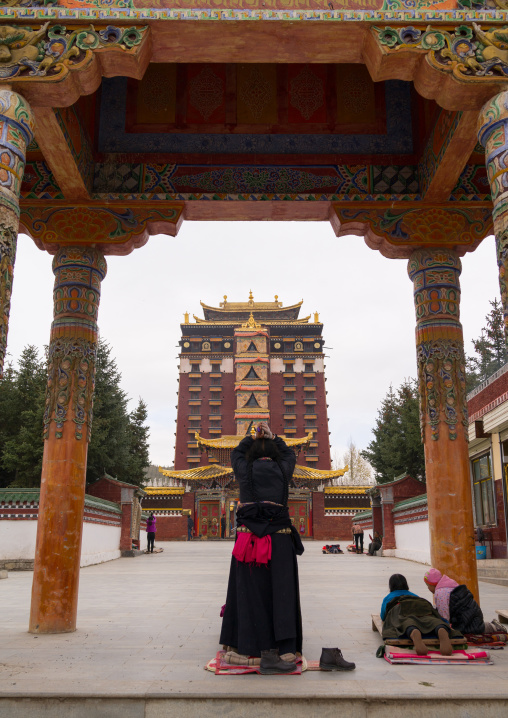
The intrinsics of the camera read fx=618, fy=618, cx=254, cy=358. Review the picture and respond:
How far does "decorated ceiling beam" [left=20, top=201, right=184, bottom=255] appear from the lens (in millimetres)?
6375

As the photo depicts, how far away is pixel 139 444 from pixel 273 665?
2858cm

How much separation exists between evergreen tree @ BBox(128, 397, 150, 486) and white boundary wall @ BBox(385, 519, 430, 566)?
1286 cm

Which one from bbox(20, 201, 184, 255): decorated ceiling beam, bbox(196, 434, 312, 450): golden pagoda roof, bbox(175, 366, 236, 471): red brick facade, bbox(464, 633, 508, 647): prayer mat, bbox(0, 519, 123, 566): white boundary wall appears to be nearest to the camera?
bbox(464, 633, 508, 647): prayer mat

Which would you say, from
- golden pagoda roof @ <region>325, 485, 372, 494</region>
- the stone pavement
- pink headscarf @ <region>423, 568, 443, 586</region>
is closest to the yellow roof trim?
golden pagoda roof @ <region>325, 485, 372, 494</region>

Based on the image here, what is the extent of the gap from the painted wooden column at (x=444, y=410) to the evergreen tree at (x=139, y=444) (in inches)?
964

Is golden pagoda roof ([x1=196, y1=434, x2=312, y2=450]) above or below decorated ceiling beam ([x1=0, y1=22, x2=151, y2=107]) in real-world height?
above

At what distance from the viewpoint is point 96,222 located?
21.0 ft

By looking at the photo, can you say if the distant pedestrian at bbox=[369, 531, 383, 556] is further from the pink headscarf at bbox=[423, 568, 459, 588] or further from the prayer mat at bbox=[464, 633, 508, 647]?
the prayer mat at bbox=[464, 633, 508, 647]

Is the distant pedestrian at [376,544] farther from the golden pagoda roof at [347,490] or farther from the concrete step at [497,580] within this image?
the golden pagoda roof at [347,490]

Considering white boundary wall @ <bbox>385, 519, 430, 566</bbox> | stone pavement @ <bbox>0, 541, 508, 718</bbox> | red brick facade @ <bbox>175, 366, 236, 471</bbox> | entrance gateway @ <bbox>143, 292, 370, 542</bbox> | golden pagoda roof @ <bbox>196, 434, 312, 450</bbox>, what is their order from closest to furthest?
stone pavement @ <bbox>0, 541, 508, 718</bbox>, white boundary wall @ <bbox>385, 519, 430, 566</bbox>, golden pagoda roof @ <bbox>196, 434, 312, 450</bbox>, entrance gateway @ <bbox>143, 292, 370, 542</bbox>, red brick facade @ <bbox>175, 366, 236, 471</bbox>

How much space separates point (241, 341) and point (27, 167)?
170ft

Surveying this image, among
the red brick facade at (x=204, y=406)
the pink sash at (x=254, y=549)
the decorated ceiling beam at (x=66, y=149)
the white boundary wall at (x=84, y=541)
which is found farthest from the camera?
the red brick facade at (x=204, y=406)

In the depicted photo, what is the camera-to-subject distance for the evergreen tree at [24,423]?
21281 millimetres

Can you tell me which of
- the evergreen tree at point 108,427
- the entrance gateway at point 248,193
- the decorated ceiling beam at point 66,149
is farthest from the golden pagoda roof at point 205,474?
the decorated ceiling beam at point 66,149
